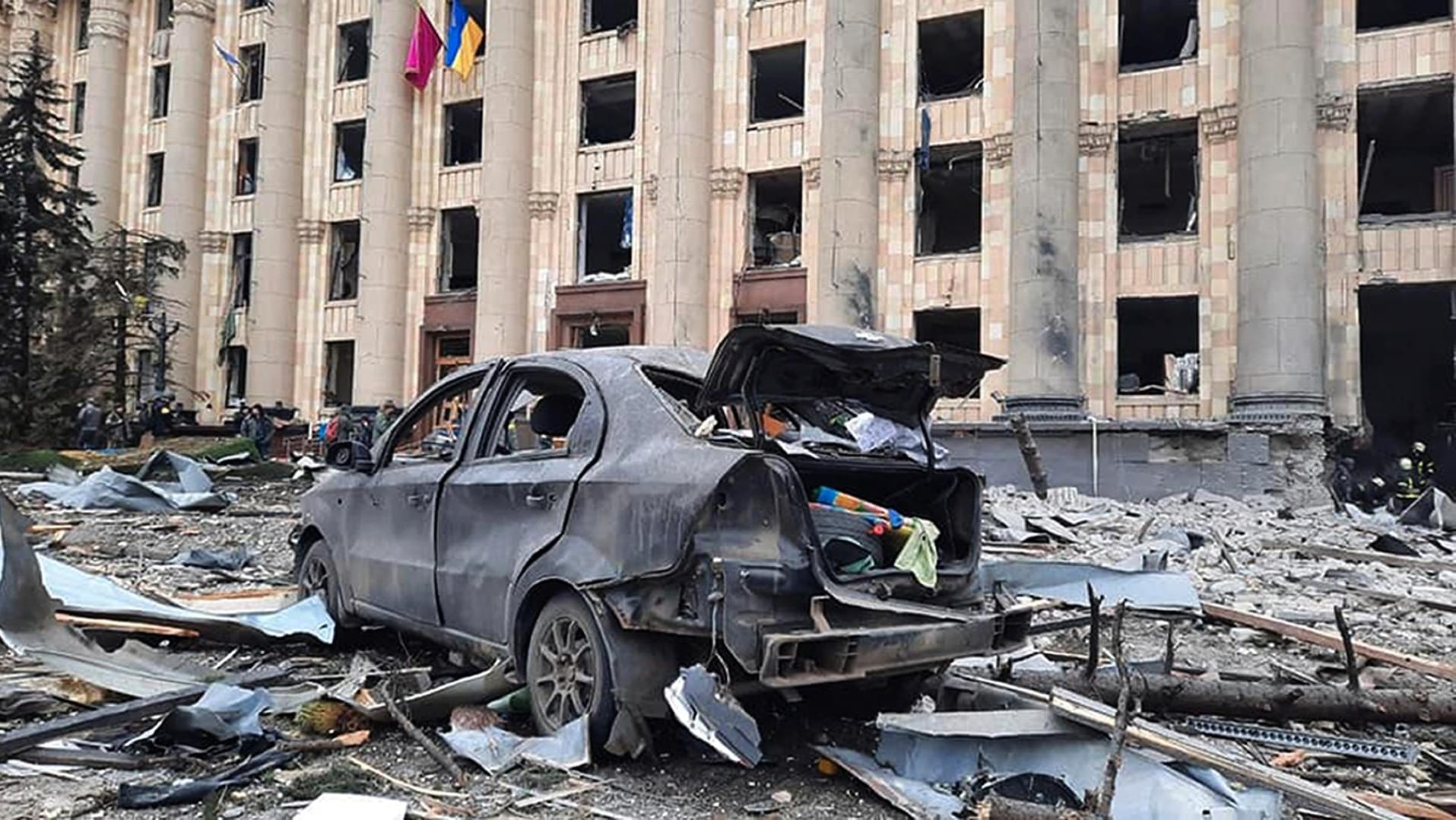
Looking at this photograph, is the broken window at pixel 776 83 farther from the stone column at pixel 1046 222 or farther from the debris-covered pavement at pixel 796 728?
the debris-covered pavement at pixel 796 728

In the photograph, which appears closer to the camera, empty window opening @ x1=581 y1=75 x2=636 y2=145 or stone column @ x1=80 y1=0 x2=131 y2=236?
empty window opening @ x1=581 y1=75 x2=636 y2=145

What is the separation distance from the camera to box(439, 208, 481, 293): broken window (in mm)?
27094

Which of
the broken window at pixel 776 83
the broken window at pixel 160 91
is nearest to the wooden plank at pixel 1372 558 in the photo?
the broken window at pixel 776 83

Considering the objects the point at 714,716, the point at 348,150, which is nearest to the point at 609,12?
the point at 348,150

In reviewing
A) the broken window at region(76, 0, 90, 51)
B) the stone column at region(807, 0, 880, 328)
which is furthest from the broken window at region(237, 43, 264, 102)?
the stone column at region(807, 0, 880, 328)

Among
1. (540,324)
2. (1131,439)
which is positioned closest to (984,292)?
(1131,439)

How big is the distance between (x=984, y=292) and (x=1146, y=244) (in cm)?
317

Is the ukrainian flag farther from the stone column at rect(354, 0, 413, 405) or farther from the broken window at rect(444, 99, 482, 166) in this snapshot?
the stone column at rect(354, 0, 413, 405)

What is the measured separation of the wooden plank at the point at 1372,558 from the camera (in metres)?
9.55

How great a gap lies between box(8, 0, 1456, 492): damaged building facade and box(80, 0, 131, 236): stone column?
0.37ft

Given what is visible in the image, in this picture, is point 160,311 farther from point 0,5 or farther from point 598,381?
point 598,381

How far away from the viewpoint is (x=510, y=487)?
15.2 feet

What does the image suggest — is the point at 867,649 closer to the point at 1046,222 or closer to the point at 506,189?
the point at 1046,222

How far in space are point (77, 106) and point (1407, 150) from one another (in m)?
39.3
